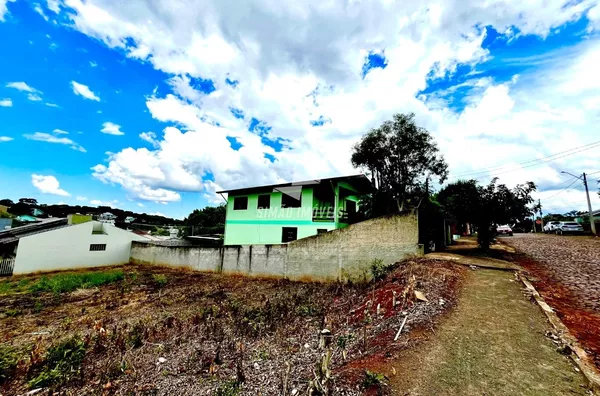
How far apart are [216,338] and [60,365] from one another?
2.95 metres

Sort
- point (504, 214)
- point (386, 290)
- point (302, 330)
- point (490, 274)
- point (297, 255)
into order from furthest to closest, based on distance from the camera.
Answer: point (297, 255), point (504, 214), point (490, 274), point (386, 290), point (302, 330)

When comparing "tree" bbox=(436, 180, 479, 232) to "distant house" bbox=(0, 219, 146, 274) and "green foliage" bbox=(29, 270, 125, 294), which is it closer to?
"green foliage" bbox=(29, 270, 125, 294)

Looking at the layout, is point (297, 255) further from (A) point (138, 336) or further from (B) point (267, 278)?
(A) point (138, 336)

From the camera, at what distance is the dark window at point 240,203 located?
19641 mm

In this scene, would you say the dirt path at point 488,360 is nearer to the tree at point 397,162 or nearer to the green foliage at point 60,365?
the green foliage at point 60,365

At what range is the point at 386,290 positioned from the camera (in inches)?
288

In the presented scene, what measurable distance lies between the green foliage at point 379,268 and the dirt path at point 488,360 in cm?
474

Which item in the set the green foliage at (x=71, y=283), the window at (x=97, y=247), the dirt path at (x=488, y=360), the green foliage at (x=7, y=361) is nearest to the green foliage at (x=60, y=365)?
the green foliage at (x=7, y=361)

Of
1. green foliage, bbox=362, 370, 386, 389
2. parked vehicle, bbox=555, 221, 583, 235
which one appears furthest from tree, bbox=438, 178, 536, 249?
parked vehicle, bbox=555, 221, 583, 235

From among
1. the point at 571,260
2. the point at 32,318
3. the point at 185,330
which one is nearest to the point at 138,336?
the point at 185,330

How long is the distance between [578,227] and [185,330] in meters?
34.9

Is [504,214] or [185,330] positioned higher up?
[504,214]

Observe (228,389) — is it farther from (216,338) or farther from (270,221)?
(270,221)

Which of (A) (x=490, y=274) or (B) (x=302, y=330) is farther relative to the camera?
(A) (x=490, y=274)
